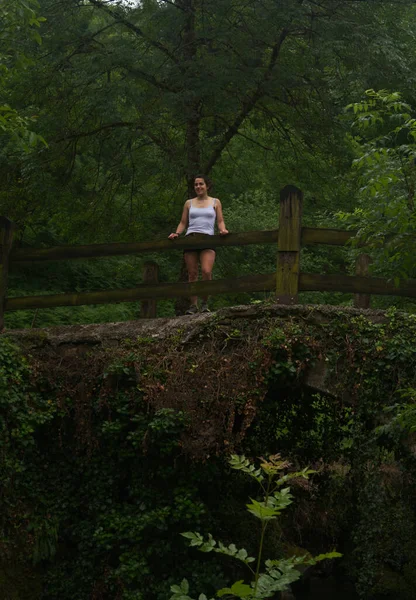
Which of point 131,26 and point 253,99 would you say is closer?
point 253,99

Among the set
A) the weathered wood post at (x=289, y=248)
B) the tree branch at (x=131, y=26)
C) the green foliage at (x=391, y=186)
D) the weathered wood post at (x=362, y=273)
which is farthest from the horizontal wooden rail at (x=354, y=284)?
the tree branch at (x=131, y=26)

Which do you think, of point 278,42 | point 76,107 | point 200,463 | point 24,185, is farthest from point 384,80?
point 200,463

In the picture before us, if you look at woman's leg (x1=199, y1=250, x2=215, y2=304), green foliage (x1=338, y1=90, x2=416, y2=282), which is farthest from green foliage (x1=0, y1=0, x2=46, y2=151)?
green foliage (x1=338, y1=90, x2=416, y2=282)

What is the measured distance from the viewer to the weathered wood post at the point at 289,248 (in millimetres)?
8945

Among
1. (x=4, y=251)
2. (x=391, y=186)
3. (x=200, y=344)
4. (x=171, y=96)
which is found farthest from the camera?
(x=171, y=96)

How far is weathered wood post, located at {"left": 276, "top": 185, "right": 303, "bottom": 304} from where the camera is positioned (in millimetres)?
8945

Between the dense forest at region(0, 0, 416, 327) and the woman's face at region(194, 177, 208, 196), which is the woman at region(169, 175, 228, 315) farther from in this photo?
the dense forest at region(0, 0, 416, 327)

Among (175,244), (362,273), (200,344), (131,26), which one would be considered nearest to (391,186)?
(200,344)

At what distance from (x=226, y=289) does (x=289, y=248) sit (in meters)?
0.82

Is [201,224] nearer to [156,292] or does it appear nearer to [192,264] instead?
[192,264]

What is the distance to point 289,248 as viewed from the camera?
29.5 feet

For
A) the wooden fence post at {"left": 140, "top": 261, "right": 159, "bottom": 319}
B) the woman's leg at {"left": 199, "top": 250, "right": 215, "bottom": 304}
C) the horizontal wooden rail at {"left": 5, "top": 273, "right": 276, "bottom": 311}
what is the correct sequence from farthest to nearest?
the wooden fence post at {"left": 140, "top": 261, "right": 159, "bottom": 319} → the woman's leg at {"left": 199, "top": 250, "right": 215, "bottom": 304} → the horizontal wooden rail at {"left": 5, "top": 273, "right": 276, "bottom": 311}

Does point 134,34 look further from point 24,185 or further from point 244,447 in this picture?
point 244,447

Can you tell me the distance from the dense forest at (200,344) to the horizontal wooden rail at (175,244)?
1.13ft
